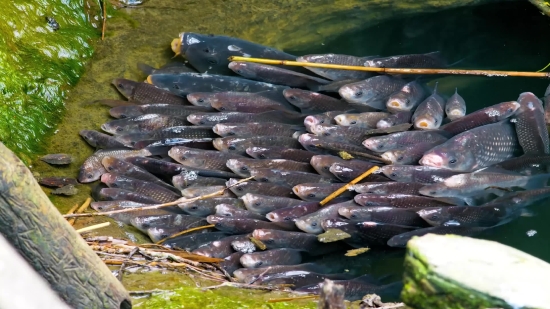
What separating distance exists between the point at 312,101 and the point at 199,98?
1.25 metres

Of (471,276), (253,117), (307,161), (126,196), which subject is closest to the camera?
(471,276)

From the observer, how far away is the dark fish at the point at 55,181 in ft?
20.1

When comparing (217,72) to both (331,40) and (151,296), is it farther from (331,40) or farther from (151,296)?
(151,296)

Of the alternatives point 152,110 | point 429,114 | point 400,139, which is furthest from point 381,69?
point 152,110

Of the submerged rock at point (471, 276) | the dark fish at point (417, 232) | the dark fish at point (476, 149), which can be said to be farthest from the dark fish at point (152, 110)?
the submerged rock at point (471, 276)

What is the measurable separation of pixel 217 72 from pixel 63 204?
112 inches

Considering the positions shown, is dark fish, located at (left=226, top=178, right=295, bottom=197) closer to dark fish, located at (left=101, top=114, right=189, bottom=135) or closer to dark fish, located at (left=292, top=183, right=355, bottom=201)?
dark fish, located at (left=292, top=183, right=355, bottom=201)

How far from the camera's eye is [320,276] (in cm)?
529

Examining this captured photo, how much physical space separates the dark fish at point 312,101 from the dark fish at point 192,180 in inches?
56.6

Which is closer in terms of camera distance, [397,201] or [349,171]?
[397,201]

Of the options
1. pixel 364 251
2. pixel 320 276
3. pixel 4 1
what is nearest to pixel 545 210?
pixel 364 251

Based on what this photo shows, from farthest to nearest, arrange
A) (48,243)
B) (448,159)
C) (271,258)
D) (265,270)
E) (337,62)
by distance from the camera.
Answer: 1. (337,62)
2. (448,159)
3. (271,258)
4. (265,270)
5. (48,243)

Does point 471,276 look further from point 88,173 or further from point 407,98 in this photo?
point 407,98

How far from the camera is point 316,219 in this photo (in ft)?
19.0
